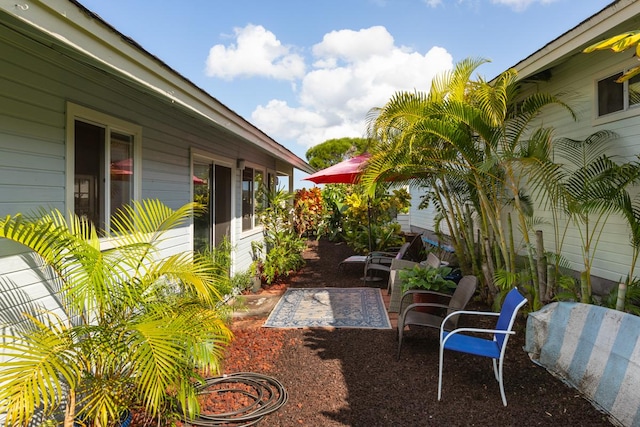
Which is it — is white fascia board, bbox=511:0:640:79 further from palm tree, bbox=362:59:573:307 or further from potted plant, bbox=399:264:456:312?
potted plant, bbox=399:264:456:312

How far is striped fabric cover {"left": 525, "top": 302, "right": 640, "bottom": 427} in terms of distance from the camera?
263 cm

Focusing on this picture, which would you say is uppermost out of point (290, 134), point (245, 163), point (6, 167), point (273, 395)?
point (290, 134)

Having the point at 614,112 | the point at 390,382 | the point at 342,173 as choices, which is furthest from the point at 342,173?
the point at 390,382

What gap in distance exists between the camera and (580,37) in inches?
168

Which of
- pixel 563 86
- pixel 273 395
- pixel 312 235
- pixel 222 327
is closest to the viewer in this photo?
pixel 222 327

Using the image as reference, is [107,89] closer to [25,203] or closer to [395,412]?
[25,203]

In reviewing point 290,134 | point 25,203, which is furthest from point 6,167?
point 290,134

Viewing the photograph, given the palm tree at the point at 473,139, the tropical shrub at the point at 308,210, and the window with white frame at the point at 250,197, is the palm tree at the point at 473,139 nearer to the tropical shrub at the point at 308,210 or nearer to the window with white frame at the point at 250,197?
the window with white frame at the point at 250,197

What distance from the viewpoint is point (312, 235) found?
15.5 m

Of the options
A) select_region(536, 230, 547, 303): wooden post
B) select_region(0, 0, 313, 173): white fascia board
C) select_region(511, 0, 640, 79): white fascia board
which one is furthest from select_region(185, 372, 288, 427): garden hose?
select_region(511, 0, 640, 79): white fascia board

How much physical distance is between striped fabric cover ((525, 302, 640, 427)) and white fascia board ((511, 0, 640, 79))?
300cm

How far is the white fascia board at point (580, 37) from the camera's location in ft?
11.9

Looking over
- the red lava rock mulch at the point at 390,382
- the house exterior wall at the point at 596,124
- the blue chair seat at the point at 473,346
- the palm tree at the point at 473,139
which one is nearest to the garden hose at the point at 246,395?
the red lava rock mulch at the point at 390,382

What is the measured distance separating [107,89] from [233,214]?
12.1ft
